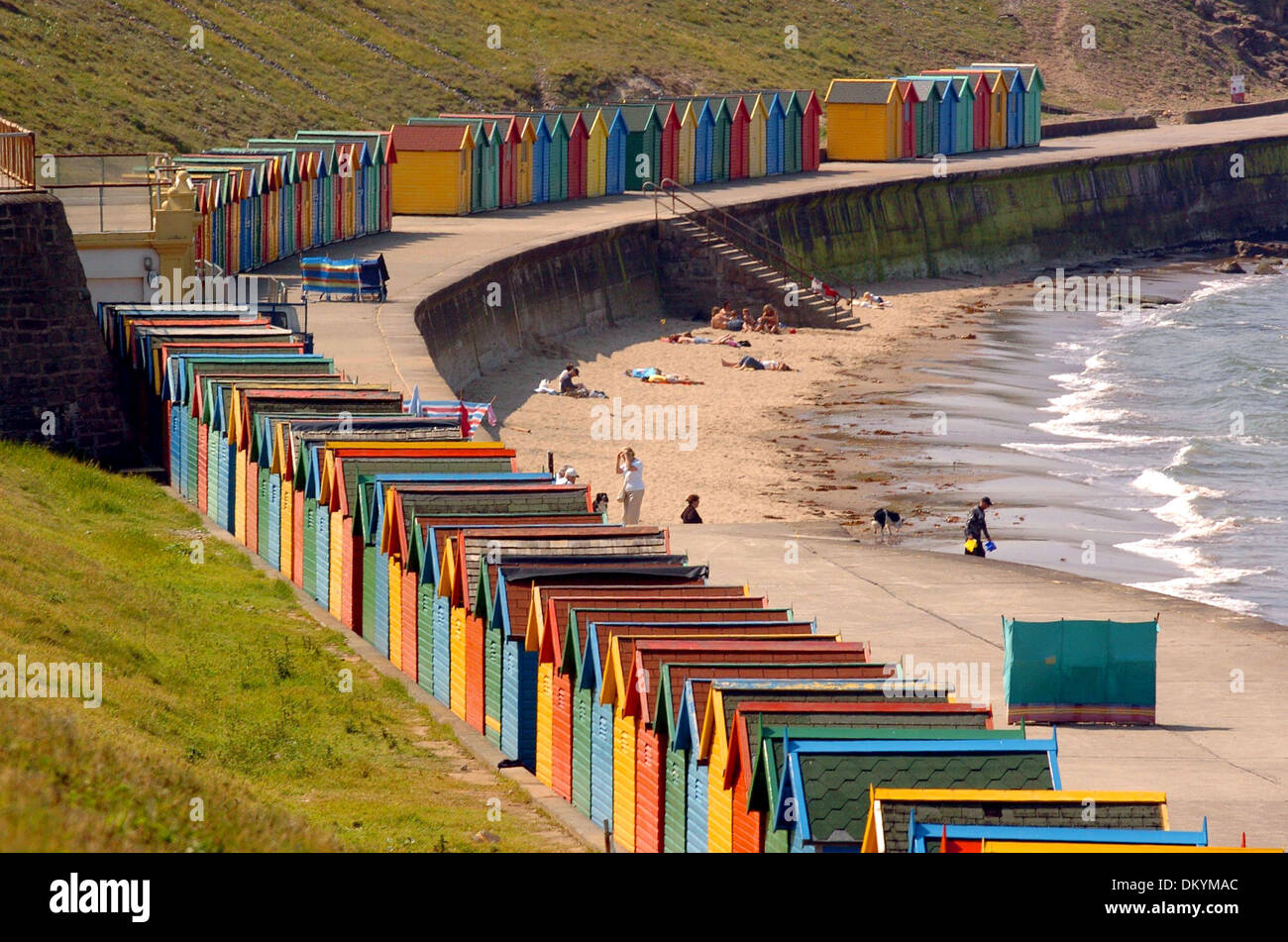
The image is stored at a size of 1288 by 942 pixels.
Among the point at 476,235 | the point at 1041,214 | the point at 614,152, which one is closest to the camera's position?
the point at 476,235

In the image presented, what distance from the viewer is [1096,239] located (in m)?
71.6

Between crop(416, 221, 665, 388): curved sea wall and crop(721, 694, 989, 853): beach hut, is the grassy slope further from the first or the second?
crop(416, 221, 665, 388): curved sea wall

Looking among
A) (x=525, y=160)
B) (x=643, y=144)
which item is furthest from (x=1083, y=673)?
(x=643, y=144)

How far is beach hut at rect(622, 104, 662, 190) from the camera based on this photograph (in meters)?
58.6

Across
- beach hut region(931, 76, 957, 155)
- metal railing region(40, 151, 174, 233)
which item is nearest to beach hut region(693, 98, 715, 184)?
beach hut region(931, 76, 957, 155)

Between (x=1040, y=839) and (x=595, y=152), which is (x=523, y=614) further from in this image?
(x=595, y=152)

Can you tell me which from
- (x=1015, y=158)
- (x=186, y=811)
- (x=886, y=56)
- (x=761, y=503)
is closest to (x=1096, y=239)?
(x=1015, y=158)

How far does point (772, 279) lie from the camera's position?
171 feet

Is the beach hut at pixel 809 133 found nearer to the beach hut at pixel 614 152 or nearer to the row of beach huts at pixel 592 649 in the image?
the beach hut at pixel 614 152

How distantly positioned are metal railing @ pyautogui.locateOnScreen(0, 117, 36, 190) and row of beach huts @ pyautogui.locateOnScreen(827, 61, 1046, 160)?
139 ft

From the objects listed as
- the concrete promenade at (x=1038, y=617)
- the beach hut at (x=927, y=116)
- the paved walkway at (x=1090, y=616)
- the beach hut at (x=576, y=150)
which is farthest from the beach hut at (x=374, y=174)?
the beach hut at (x=927, y=116)

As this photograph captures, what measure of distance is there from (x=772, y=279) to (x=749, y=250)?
7.44ft
